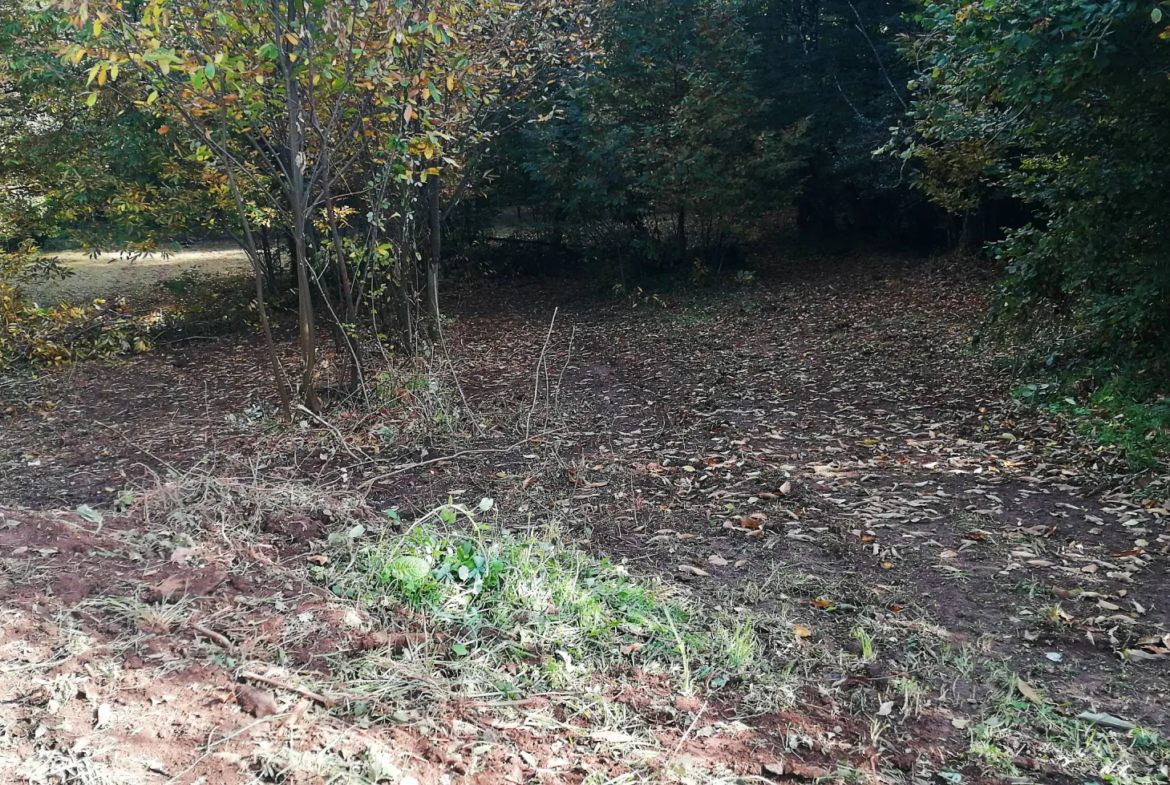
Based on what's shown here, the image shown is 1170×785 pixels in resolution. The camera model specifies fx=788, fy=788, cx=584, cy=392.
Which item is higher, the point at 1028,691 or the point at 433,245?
the point at 433,245

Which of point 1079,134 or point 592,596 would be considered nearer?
point 592,596

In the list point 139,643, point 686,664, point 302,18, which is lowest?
point 686,664

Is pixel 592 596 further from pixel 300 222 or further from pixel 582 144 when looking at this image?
pixel 582 144

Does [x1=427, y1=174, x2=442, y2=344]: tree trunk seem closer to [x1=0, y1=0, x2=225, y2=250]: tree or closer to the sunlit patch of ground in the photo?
[x1=0, y1=0, x2=225, y2=250]: tree

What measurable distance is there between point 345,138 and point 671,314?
6.46 metres

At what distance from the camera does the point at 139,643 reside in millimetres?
2547

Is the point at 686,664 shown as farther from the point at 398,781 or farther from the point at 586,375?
the point at 586,375

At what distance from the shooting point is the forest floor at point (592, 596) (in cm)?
229

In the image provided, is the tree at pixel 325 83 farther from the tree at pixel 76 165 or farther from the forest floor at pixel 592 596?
the tree at pixel 76 165

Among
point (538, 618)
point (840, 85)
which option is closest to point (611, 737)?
point (538, 618)

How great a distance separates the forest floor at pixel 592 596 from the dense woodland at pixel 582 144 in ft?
4.32

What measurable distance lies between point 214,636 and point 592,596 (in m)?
1.41

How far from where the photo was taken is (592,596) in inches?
128

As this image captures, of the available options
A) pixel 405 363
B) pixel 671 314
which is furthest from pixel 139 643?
pixel 671 314
